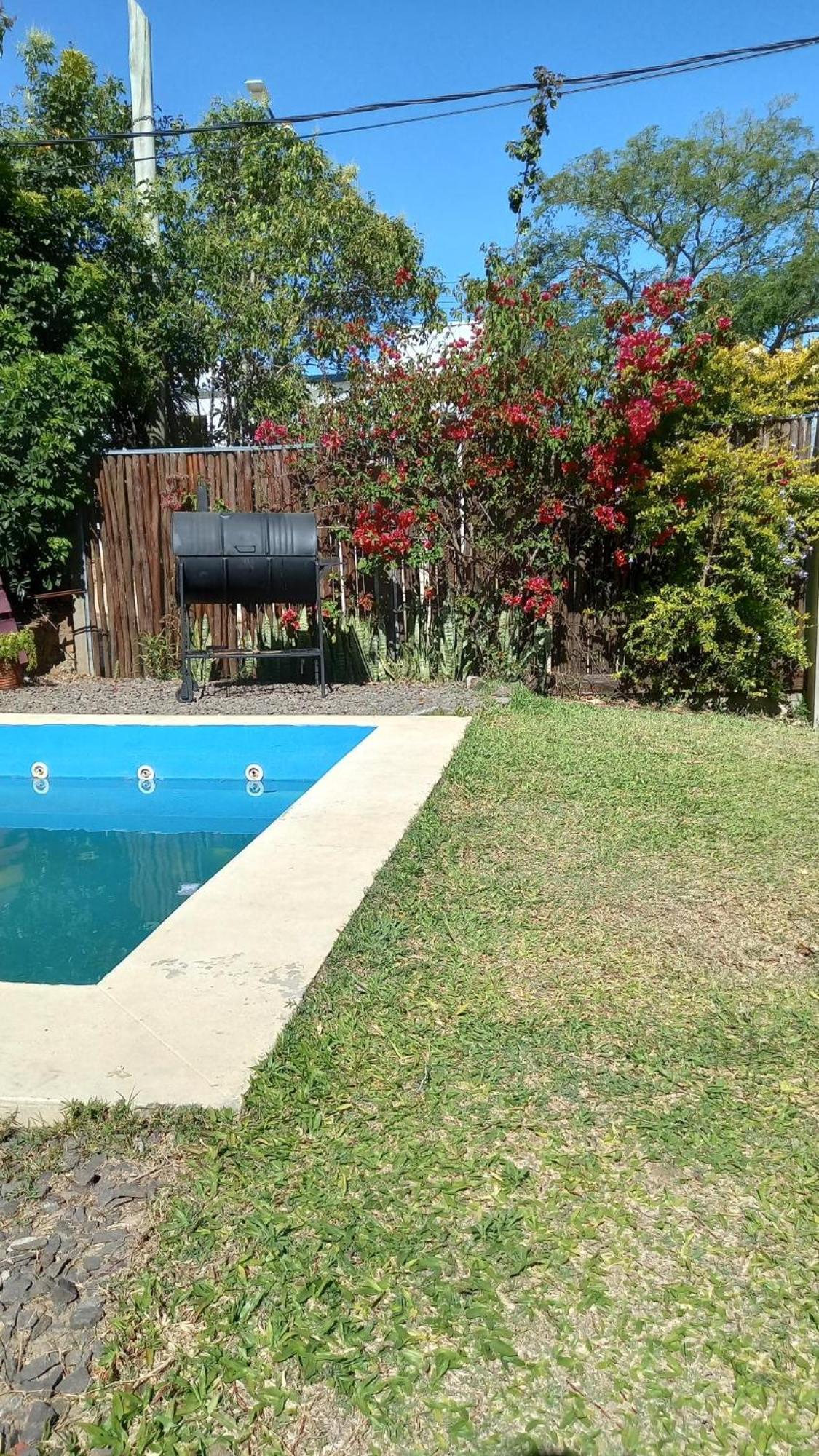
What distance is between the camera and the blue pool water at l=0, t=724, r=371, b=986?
13.7 feet

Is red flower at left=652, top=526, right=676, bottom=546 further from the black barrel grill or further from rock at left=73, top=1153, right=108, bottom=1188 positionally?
rock at left=73, top=1153, right=108, bottom=1188

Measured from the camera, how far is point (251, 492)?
885 cm

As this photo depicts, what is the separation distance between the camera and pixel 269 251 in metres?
13.1

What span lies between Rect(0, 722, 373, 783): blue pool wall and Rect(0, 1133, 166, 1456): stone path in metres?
4.72

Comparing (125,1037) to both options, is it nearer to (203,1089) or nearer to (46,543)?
(203,1089)

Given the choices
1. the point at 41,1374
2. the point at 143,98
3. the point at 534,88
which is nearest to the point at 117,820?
the point at 41,1374

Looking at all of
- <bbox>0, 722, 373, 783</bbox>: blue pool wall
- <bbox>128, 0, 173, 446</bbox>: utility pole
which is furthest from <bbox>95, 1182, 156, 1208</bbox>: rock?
<bbox>128, 0, 173, 446</bbox>: utility pole

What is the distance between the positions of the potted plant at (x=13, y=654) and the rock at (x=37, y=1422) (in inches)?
306

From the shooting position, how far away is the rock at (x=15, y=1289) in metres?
1.79

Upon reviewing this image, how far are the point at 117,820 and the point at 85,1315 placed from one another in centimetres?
464

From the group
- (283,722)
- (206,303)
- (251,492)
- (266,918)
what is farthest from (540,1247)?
(206,303)

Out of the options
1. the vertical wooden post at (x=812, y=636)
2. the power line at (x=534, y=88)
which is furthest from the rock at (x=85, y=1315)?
the power line at (x=534, y=88)

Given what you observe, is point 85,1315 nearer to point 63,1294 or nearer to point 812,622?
point 63,1294

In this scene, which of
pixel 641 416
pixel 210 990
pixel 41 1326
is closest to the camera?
pixel 41 1326
